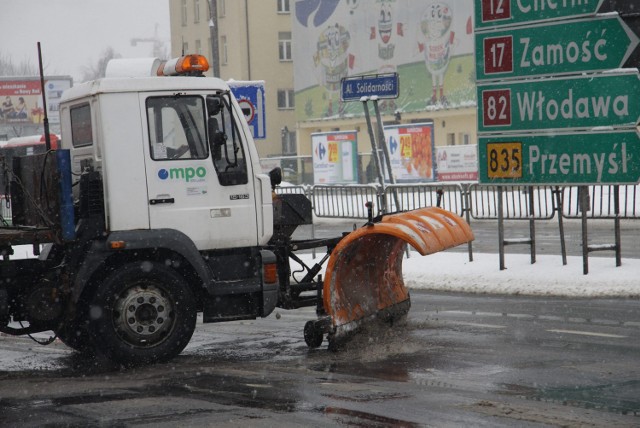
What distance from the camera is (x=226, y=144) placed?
34.4ft

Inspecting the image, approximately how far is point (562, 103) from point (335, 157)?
34118 millimetres

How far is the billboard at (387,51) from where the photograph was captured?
5438 cm

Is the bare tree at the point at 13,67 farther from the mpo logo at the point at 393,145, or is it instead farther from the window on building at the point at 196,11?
the mpo logo at the point at 393,145

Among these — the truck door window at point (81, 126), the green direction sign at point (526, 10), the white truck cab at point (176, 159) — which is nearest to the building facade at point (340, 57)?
the green direction sign at point (526, 10)

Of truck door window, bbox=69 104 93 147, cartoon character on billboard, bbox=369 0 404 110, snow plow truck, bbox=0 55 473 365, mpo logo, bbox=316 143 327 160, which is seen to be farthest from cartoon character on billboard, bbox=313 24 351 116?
snow plow truck, bbox=0 55 473 365

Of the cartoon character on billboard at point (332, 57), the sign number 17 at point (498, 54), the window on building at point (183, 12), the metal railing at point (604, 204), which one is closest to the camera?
the sign number 17 at point (498, 54)

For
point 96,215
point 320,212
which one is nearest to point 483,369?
point 96,215

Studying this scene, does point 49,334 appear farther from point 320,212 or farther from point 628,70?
point 320,212

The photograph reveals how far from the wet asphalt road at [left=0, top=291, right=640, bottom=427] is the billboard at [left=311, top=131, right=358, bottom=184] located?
35.6m

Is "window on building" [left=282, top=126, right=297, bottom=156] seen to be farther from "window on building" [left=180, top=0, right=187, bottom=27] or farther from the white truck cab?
the white truck cab

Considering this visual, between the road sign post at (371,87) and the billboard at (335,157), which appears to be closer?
the road sign post at (371,87)

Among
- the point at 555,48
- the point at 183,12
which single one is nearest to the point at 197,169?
the point at 555,48

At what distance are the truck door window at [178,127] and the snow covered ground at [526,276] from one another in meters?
6.13

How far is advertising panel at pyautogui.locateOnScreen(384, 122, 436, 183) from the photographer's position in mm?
45719
